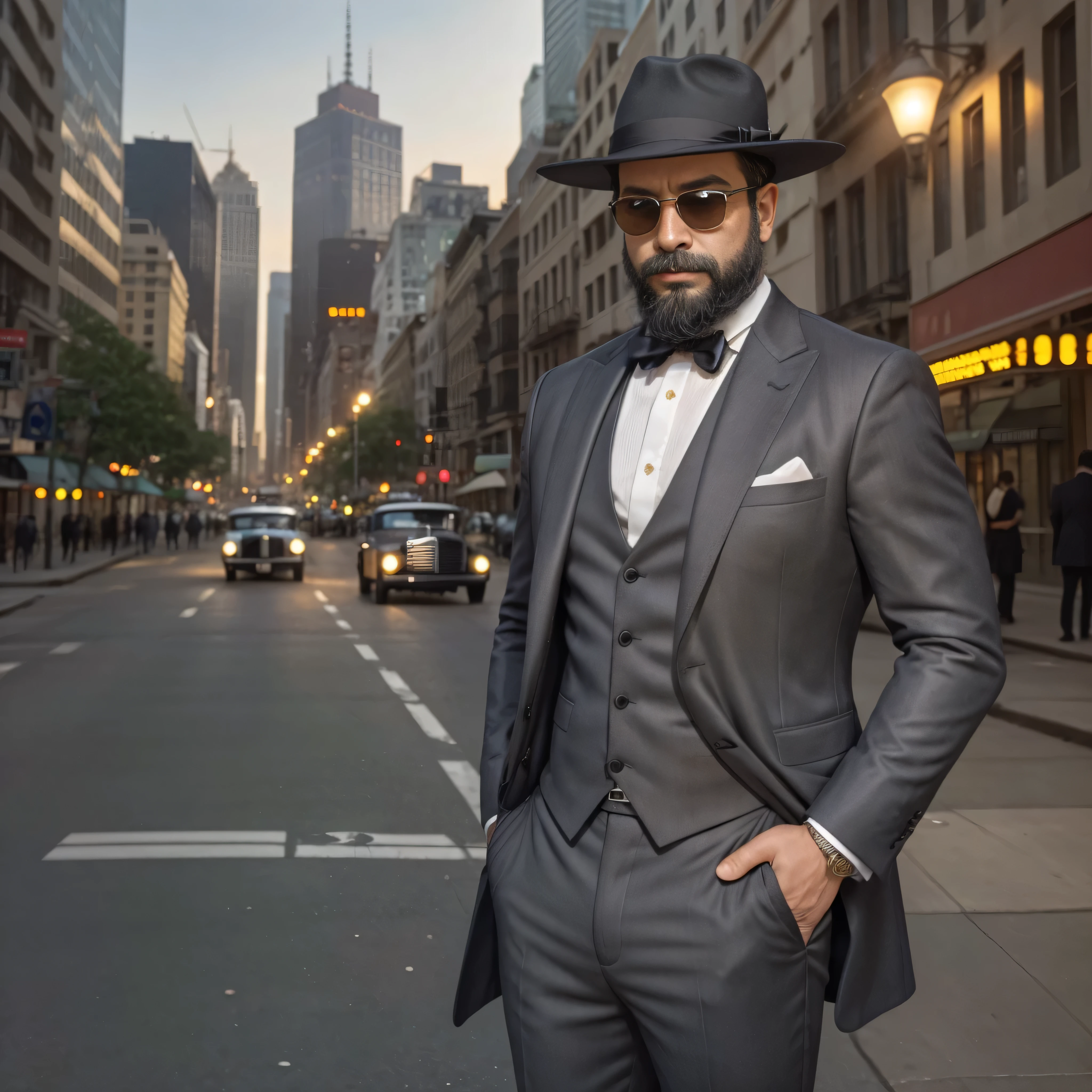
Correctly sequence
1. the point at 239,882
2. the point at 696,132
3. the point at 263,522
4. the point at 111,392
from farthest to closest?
Result: the point at 111,392 < the point at 263,522 < the point at 239,882 < the point at 696,132

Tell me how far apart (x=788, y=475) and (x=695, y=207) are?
50 cm

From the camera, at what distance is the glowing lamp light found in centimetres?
1314

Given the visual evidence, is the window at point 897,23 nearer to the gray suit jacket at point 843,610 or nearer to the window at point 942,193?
the window at point 942,193


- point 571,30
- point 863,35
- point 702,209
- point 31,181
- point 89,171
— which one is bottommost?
point 702,209

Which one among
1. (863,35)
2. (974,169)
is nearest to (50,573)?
(863,35)

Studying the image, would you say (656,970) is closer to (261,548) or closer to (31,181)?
(261,548)

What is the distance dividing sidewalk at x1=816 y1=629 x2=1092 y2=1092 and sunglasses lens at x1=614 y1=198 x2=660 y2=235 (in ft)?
7.98

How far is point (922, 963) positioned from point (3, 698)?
857cm

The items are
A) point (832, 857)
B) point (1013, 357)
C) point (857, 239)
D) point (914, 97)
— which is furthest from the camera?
point (857, 239)

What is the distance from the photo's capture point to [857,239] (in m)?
27.3

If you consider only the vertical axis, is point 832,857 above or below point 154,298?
below

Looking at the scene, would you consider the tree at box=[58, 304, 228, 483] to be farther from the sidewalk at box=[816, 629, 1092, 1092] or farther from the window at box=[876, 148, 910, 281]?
the sidewalk at box=[816, 629, 1092, 1092]

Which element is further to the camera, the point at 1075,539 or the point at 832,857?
the point at 1075,539

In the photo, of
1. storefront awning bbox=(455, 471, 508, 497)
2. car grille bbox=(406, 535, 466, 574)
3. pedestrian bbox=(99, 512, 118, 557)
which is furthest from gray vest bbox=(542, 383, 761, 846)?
storefront awning bbox=(455, 471, 508, 497)
